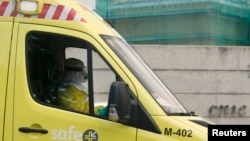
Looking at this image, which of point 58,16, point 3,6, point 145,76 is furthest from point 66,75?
point 3,6

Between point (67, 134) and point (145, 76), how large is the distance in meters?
0.84

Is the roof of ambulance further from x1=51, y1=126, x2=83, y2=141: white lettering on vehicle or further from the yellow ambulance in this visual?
x1=51, y1=126, x2=83, y2=141: white lettering on vehicle

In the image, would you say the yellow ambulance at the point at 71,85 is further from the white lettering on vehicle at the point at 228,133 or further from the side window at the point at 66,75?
the white lettering on vehicle at the point at 228,133

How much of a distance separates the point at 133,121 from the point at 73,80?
0.70 metres

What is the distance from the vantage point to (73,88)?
15.0ft

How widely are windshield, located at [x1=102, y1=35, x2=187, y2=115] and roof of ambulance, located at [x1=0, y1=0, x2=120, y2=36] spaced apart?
0.18 metres

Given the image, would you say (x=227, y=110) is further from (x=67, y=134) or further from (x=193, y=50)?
(x=67, y=134)

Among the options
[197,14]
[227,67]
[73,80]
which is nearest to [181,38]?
[197,14]

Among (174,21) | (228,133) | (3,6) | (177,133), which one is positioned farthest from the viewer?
(174,21)

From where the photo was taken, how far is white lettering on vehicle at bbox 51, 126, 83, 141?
432cm

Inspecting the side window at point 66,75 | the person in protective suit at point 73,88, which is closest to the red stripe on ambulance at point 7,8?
the side window at point 66,75

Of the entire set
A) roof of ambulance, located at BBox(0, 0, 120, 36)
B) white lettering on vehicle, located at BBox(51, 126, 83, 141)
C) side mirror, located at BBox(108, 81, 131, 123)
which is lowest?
white lettering on vehicle, located at BBox(51, 126, 83, 141)

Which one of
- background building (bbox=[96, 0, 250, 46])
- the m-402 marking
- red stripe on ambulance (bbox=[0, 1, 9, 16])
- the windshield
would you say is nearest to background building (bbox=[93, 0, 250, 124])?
background building (bbox=[96, 0, 250, 46])

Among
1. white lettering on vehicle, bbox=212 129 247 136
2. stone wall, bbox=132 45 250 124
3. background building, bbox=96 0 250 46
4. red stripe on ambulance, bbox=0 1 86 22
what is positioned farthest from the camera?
background building, bbox=96 0 250 46
